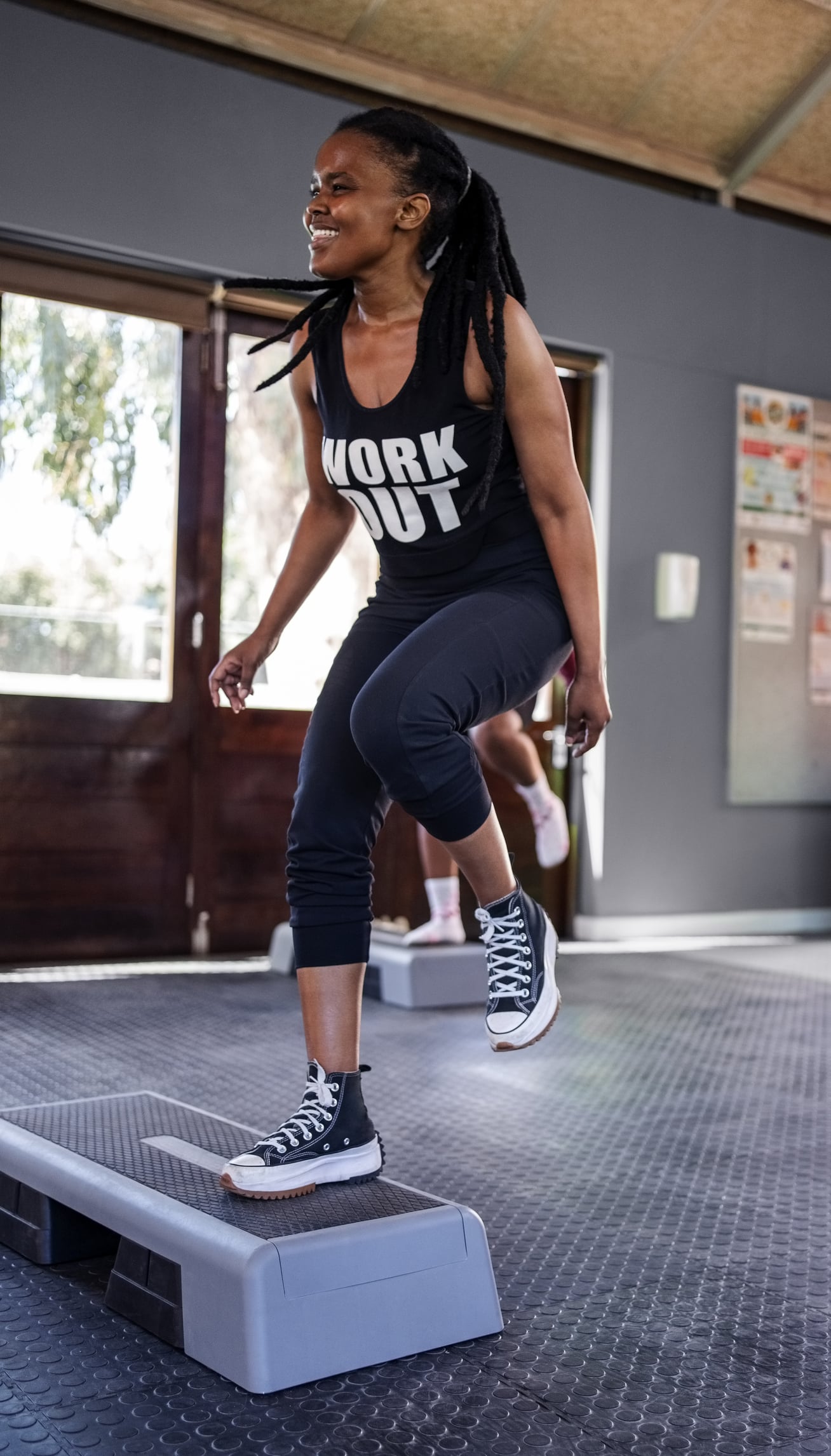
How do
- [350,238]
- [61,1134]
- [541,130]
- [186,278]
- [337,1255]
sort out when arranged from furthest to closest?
[541,130] → [186,278] → [61,1134] → [350,238] → [337,1255]

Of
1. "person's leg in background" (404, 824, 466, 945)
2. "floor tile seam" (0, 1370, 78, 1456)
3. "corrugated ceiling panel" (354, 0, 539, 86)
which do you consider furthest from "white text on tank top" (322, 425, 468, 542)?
"corrugated ceiling panel" (354, 0, 539, 86)

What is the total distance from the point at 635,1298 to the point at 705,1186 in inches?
19.3

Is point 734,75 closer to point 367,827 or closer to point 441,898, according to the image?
point 441,898

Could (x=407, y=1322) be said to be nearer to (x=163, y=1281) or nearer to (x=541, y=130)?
(x=163, y=1281)

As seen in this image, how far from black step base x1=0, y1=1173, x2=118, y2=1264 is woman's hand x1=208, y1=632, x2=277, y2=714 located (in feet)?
2.12

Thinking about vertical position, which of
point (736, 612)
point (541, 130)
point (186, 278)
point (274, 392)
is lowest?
point (736, 612)

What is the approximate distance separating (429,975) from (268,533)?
151 centimetres

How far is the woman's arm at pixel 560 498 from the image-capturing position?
60.9 inches

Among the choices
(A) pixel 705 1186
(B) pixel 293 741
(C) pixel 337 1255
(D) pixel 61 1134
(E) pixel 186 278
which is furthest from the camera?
(B) pixel 293 741

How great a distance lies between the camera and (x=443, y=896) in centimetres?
358

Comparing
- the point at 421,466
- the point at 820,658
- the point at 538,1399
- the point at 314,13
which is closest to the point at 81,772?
the point at 314,13

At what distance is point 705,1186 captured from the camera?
79.7 inches

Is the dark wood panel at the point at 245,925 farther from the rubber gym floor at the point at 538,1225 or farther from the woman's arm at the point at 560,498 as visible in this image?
the woman's arm at the point at 560,498

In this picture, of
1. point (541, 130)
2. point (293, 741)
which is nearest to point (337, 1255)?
point (293, 741)
